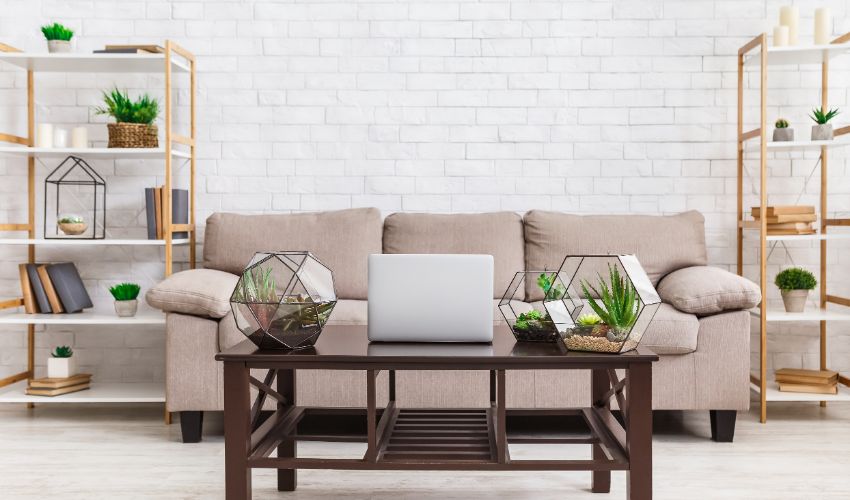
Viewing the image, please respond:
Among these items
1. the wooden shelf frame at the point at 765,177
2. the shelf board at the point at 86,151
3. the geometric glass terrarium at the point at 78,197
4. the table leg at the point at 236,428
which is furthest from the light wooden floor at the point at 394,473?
the shelf board at the point at 86,151

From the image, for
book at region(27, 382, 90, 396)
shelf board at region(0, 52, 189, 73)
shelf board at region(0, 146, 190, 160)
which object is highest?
shelf board at region(0, 52, 189, 73)

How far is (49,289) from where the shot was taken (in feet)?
10.8

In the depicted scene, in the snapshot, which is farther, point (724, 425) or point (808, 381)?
point (808, 381)

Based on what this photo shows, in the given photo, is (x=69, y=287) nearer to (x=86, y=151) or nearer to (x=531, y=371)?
(x=86, y=151)

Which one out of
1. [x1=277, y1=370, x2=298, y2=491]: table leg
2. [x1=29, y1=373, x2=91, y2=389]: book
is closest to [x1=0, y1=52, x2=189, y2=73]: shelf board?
[x1=29, y1=373, x2=91, y2=389]: book

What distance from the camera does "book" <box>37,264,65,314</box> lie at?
3275mm

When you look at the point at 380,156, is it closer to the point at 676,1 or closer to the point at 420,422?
the point at 676,1

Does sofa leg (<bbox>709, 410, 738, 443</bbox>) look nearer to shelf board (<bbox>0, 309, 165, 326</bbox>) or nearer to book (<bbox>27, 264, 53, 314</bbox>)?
shelf board (<bbox>0, 309, 165, 326</bbox>)

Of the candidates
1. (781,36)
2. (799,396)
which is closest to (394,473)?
(799,396)

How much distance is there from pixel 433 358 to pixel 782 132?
90.9 inches

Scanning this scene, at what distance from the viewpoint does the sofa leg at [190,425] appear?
9.25ft

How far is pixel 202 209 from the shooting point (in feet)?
12.0

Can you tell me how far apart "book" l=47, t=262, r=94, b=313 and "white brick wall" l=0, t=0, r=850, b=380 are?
0.68 ft

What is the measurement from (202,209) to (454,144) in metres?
1.23
